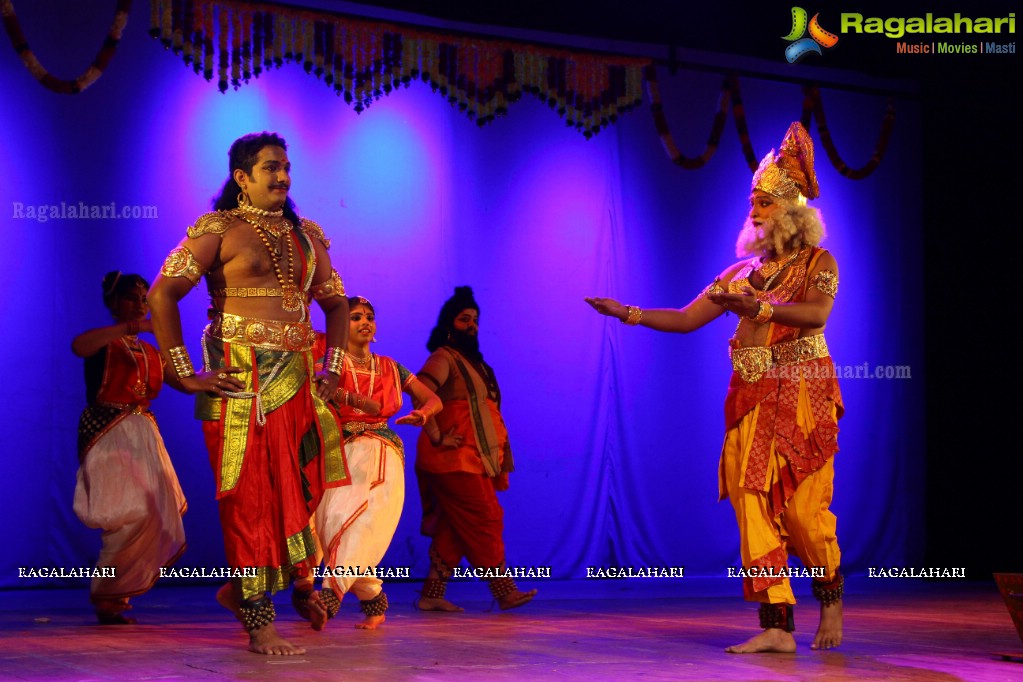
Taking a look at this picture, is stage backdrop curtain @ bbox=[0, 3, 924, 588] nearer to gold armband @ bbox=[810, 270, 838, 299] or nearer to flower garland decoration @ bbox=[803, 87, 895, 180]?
flower garland decoration @ bbox=[803, 87, 895, 180]

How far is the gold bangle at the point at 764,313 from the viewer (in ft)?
15.0

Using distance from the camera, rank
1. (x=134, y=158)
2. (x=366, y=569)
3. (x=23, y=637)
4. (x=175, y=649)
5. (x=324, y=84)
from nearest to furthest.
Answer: (x=175, y=649), (x=23, y=637), (x=366, y=569), (x=134, y=158), (x=324, y=84)

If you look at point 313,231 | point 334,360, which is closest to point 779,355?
point 334,360

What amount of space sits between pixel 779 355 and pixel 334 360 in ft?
5.41

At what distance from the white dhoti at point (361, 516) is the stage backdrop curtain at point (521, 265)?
2071 mm

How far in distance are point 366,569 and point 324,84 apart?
363cm

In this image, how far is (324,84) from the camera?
8.09m

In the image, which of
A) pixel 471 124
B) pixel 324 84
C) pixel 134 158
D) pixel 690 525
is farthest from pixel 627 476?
pixel 134 158

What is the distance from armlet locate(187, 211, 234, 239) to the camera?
178 inches

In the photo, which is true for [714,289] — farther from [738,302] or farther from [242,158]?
[242,158]

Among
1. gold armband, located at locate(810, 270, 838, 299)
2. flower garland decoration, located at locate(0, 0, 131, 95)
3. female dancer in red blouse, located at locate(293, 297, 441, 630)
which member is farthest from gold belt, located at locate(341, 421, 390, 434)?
flower garland decoration, located at locate(0, 0, 131, 95)

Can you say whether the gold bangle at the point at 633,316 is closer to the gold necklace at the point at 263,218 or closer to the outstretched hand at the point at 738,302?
the outstretched hand at the point at 738,302

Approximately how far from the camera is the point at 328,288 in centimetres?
486

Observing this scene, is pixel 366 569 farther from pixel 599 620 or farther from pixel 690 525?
pixel 690 525
